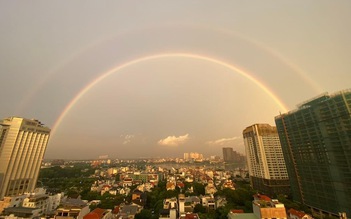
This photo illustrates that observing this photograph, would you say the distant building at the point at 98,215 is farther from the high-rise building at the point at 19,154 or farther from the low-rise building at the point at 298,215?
the high-rise building at the point at 19,154

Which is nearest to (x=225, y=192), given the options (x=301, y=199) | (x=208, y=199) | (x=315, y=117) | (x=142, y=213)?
(x=208, y=199)

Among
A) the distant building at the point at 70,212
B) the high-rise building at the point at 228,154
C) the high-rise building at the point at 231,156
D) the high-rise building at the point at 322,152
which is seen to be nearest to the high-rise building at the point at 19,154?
the distant building at the point at 70,212

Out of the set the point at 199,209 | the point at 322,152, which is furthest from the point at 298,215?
the point at 199,209

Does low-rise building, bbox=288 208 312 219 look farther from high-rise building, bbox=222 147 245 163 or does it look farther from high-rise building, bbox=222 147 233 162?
high-rise building, bbox=222 147 245 163

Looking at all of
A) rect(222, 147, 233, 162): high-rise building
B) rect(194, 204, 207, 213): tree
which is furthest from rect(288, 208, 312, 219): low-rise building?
rect(222, 147, 233, 162): high-rise building

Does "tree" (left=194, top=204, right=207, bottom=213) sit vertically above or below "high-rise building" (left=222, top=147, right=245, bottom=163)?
below
